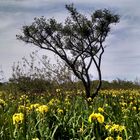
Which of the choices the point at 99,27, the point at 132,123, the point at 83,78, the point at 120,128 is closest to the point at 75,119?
the point at 132,123

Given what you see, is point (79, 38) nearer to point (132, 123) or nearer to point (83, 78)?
point (83, 78)

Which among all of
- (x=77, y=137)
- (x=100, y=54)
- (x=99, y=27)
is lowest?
(x=77, y=137)

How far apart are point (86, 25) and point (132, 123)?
86.1ft

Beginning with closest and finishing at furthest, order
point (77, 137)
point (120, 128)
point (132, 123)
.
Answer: point (120, 128)
point (77, 137)
point (132, 123)

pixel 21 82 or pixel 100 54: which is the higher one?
pixel 100 54

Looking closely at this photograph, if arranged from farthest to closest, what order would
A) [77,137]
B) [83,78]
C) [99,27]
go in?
[99,27]
[83,78]
[77,137]

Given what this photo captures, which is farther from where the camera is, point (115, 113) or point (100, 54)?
point (100, 54)

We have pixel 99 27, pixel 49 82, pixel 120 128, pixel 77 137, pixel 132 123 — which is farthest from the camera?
pixel 99 27

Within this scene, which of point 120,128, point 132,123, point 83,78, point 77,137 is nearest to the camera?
point 120,128

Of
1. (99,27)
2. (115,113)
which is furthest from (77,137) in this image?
(99,27)

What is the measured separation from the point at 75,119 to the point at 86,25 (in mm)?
25957

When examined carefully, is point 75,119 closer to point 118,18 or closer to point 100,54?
point 100,54

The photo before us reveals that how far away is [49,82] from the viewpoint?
2645 centimetres

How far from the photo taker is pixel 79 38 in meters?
34.0
